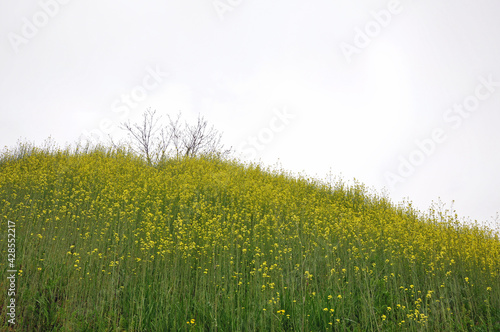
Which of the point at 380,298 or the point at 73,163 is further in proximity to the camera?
the point at 73,163

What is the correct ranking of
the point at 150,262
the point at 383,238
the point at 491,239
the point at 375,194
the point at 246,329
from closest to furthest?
the point at 246,329 < the point at 150,262 < the point at 383,238 < the point at 491,239 < the point at 375,194

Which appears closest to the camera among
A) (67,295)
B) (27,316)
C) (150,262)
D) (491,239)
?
(27,316)

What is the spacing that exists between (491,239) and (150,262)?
8836 mm

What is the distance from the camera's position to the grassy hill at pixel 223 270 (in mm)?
3781

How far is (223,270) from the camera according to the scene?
5070 millimetres

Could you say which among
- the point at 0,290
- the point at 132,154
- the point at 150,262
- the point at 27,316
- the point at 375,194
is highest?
the point at 132,154

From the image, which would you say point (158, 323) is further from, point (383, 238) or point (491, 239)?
point (491, 239)

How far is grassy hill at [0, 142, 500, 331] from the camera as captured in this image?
3781 mm

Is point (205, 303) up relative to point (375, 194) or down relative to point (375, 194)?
down

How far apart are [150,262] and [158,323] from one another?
1.52 metres

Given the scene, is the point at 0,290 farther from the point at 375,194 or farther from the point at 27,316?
the point at 375,194

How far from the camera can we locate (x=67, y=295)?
4.25 metres

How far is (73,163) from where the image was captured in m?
10.6

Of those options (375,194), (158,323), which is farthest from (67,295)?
(375,194)
